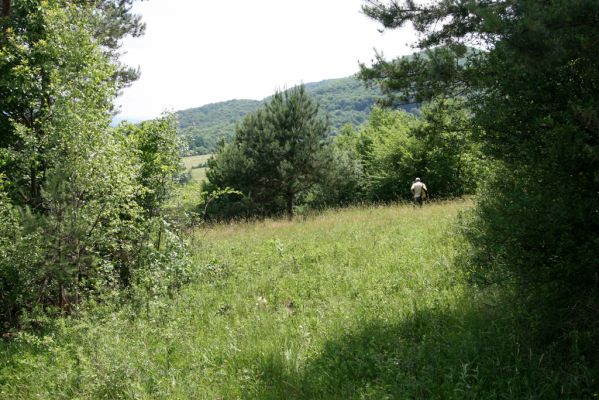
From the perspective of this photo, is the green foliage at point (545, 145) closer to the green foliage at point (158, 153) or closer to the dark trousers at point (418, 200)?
the green foliage at point (158, 153)

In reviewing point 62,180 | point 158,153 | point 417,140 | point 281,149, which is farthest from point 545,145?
point 281,149

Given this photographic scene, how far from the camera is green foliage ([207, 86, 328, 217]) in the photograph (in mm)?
22578

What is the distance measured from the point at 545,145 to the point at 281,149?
18.9 meters

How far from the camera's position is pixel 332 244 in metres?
9.67

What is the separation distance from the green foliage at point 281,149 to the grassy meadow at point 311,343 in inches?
568

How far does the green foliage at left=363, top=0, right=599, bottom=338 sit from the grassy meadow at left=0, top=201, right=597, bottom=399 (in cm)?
72

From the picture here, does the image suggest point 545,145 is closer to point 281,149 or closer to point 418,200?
point 418,200

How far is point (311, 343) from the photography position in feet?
17.0

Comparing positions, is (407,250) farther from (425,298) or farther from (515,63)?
(515,63)

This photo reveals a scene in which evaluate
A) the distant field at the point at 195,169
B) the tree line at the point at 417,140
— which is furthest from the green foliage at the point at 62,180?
the distant field at the point at 195,169

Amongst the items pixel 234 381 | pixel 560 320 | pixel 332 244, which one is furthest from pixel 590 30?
pixel 332 244

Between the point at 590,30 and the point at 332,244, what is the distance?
6.97 m

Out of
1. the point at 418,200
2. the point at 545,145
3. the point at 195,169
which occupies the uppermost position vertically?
the point at 195,169

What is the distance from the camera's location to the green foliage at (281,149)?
22.6 meters
